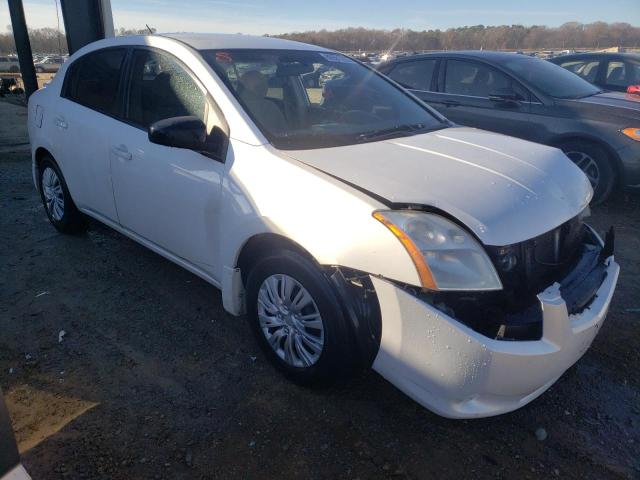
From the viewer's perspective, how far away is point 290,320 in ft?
7.81

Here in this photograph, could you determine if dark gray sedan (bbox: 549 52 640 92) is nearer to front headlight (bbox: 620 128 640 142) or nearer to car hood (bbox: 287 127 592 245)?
front headlight (bbox: 620 128 640 142)

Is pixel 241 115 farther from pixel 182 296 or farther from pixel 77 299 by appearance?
pixel 77 299

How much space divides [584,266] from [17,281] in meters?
3.76

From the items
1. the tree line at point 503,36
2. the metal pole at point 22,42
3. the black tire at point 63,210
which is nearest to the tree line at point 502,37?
the tree line at point 503,36

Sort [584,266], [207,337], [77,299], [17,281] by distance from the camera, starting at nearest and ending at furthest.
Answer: [584,266]
[207,337]
[77,299]
[17,281]

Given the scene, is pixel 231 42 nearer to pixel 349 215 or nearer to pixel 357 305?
pixel 349 215

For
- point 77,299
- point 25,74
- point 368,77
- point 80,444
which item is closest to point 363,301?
point 80,444

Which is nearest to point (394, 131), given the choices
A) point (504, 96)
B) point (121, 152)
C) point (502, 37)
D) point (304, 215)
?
point (304, 215)

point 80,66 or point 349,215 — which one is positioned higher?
point 80,66

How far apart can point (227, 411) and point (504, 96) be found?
4949 mm

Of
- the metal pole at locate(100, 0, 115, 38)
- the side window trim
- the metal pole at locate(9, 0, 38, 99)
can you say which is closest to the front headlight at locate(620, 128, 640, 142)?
the side window trim

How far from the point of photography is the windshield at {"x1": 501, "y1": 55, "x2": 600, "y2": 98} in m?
5.66

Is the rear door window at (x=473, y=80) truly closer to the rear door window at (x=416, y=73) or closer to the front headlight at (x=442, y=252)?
the rear door window at (x=416, y=73)

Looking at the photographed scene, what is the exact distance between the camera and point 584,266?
2322 mm
